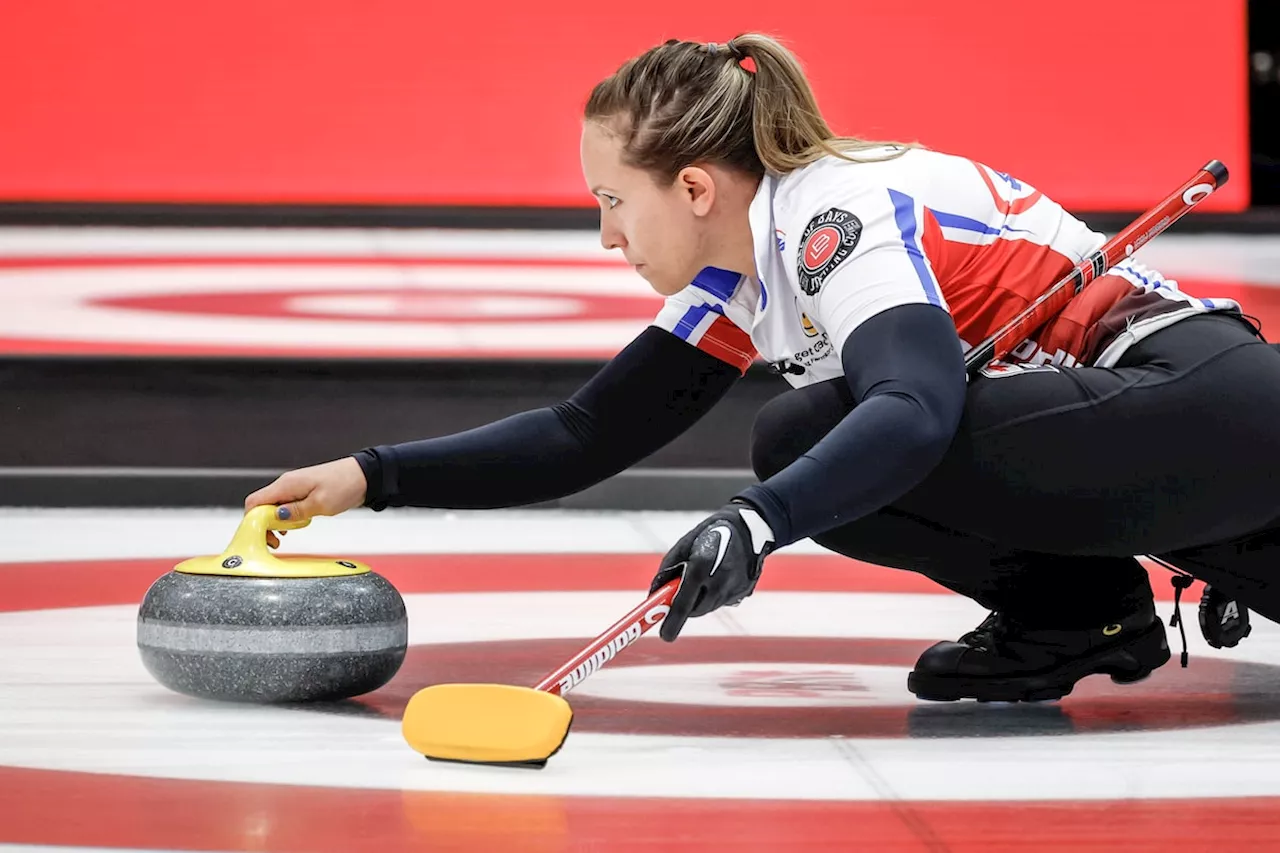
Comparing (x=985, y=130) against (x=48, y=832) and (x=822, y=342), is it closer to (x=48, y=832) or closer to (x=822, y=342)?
(x=822, y=342)

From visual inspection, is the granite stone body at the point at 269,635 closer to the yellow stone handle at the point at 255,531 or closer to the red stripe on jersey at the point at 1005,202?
the yellow stone handle at the point at 255,531

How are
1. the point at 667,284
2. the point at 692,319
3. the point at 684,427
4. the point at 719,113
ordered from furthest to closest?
the point at 684,427
the point at 692,319
the point at 667,284
the point at 719,113

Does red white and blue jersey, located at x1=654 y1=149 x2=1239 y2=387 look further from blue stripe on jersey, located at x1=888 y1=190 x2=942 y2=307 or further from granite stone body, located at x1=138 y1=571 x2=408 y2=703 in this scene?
granite stone body, located at x1=138 y1=571 x2=408 y2=703

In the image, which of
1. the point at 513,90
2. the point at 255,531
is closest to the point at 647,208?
the point at 255,531

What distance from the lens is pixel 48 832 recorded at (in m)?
1.35

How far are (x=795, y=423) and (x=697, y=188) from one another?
274 mm

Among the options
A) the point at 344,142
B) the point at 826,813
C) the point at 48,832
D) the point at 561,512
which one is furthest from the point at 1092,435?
the point at 344,142

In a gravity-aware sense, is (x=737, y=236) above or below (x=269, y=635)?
above

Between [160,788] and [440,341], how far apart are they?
2973 mm

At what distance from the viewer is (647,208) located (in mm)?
1830

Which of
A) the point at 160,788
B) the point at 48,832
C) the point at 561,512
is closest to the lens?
the point at 48,832

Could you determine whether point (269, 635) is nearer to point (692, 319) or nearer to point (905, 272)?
point (692, 319)

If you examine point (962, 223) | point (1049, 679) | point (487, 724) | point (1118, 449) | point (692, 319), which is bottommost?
point (1049, 679)

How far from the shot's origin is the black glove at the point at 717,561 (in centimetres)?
148
